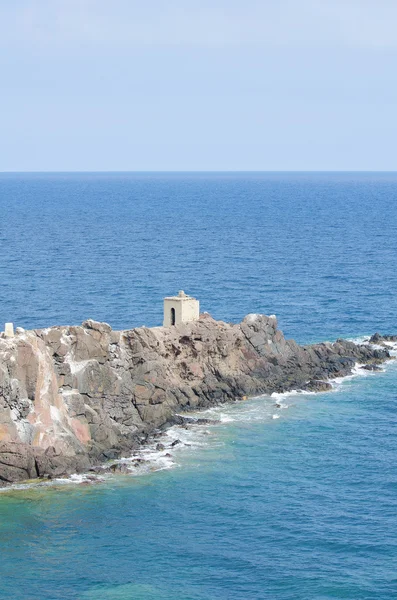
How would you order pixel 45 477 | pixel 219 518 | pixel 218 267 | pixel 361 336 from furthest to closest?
pixel 218 267, pixel 361 336, pixel 45 477, pixel 219 518

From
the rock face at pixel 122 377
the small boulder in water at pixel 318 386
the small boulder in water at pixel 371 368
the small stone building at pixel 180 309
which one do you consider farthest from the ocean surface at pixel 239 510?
the small stone building at pixel 180 309

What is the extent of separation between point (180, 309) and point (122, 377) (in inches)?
466

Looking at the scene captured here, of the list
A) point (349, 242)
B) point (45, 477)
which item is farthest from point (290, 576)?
point (349, 242)

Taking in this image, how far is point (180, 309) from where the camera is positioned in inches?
3767

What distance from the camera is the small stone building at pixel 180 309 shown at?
313 ft

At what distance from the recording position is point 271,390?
96.1 m

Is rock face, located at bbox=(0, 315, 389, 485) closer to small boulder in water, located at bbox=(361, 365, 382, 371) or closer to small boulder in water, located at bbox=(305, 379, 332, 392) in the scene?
small boulder in water, located at bbox=(305, 379, 332, 392)

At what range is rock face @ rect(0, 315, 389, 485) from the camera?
7600 cm

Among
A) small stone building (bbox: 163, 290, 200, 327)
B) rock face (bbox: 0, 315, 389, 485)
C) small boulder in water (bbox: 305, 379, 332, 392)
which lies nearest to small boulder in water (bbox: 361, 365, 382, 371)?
rock face (bbox: 0, 315, 389, 485)

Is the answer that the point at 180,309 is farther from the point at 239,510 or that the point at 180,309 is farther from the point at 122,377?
the point at 239,510

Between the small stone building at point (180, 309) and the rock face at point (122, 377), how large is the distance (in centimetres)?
118

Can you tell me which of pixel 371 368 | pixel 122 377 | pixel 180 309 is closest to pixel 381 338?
pixel 371 368

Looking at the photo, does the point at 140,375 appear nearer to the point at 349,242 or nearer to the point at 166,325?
the point at 166,325

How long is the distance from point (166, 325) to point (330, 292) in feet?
150
